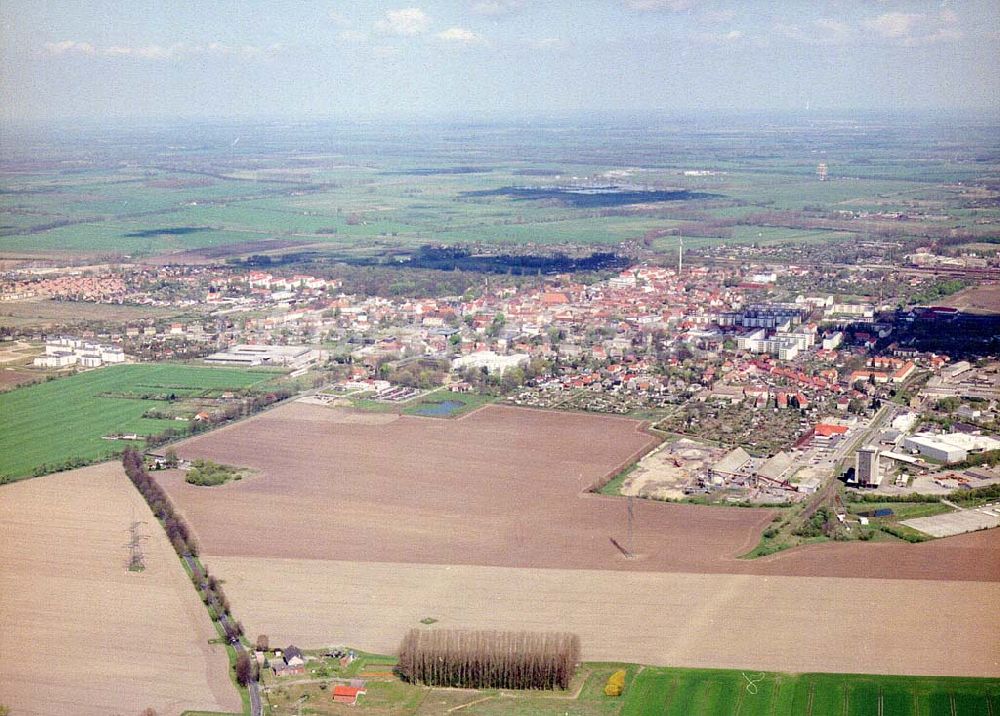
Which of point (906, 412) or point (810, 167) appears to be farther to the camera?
point (810, 167)

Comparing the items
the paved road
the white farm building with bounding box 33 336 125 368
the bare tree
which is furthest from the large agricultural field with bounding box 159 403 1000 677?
the white farm building with bounding box 33 336 125 368

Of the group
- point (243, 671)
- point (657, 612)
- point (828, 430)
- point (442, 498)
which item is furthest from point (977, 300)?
point (243, 671)

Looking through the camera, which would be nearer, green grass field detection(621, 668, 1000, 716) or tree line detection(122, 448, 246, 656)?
green grass field detection(621, 668, 1000, 716)

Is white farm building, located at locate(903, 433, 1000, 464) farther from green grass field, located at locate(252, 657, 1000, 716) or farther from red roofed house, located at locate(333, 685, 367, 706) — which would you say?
red roofed house, located at locate(333, 685, 367, 706)

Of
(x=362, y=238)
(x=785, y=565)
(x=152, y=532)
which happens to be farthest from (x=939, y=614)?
(x=362, y=238)

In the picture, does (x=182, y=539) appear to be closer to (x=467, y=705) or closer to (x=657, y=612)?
(x=467, y=705)

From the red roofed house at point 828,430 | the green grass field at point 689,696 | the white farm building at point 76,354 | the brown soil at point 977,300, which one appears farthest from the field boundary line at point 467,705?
the brown soil at point 977,300

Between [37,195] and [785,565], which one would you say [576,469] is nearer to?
[785,565]
